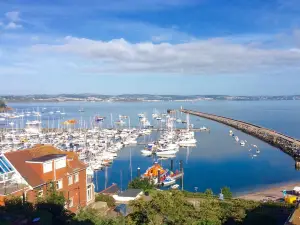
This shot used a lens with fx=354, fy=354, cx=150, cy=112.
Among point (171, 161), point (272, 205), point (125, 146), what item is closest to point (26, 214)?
point (272, 205)

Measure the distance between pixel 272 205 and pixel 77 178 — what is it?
8.33 meters

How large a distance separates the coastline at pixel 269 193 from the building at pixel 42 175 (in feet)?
35.8

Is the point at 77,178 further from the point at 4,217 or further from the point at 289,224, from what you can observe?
the point at 289,224

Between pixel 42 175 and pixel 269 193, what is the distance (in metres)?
15.5

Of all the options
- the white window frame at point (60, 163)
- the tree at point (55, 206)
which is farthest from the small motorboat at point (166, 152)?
the tree at point (55, 206)

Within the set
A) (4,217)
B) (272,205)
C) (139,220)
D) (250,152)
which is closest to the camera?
(4,217)

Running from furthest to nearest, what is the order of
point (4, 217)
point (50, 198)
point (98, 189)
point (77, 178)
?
point (98, 189), point (77, 178), point (50, 198), point (4, 217)

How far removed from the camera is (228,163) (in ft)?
108

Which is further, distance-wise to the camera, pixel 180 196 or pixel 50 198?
pixel 50 198

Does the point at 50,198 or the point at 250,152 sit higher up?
the point at 50,198

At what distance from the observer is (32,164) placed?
11.9 m

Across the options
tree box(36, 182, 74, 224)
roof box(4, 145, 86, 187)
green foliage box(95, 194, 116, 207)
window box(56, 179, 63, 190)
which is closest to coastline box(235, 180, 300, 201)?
green foliage box(95, 194, 116, 207)

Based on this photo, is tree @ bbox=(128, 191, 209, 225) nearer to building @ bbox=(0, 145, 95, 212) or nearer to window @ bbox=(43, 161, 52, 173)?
building @ bbox=(0, 145, 95, 212)

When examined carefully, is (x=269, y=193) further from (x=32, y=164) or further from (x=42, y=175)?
(x=32, y=164)
